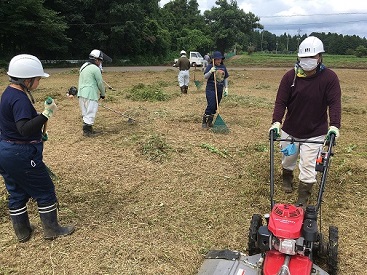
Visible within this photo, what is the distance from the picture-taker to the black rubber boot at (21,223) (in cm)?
393

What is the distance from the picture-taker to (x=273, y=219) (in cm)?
316

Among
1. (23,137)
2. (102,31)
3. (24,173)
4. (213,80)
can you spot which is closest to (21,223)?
(24,173)

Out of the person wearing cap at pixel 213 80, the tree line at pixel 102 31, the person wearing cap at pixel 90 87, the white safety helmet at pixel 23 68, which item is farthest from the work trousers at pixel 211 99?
the tree line at pixel 102 31

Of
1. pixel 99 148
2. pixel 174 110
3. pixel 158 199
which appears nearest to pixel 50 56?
pixel 174 110

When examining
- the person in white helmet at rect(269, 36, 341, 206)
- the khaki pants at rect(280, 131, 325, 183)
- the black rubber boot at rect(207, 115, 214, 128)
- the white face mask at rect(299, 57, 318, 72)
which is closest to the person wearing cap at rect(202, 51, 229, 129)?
the black rubber boot at rect(207, 115, 214, 128)

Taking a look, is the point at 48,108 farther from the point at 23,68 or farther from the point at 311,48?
the point at 311,48

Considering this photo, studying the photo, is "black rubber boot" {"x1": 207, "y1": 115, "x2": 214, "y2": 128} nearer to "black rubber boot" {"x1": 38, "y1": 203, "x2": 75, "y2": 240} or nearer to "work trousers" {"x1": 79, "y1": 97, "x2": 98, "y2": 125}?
"work trousers" {"x1": 79, "y1": 97, "x2": 98, "y2": 125}

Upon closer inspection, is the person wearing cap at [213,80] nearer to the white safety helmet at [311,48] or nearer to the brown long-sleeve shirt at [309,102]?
the brown long-sleeve shirt at [309,102]

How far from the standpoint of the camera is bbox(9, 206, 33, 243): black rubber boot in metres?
3.93

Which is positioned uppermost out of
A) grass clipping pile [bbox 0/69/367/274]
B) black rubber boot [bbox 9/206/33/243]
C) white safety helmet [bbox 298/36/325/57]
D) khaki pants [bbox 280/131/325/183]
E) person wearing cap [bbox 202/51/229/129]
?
white safety helmet [bbox 298/36/325/57]

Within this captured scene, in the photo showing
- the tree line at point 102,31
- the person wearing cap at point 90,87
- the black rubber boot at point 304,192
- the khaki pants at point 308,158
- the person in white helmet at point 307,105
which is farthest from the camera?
the tree line at point 102,31

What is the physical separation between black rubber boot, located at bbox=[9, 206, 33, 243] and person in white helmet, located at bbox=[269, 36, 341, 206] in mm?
2936

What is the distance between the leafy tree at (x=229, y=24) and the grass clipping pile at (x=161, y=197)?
54786 mm

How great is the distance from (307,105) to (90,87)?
4936 mm
